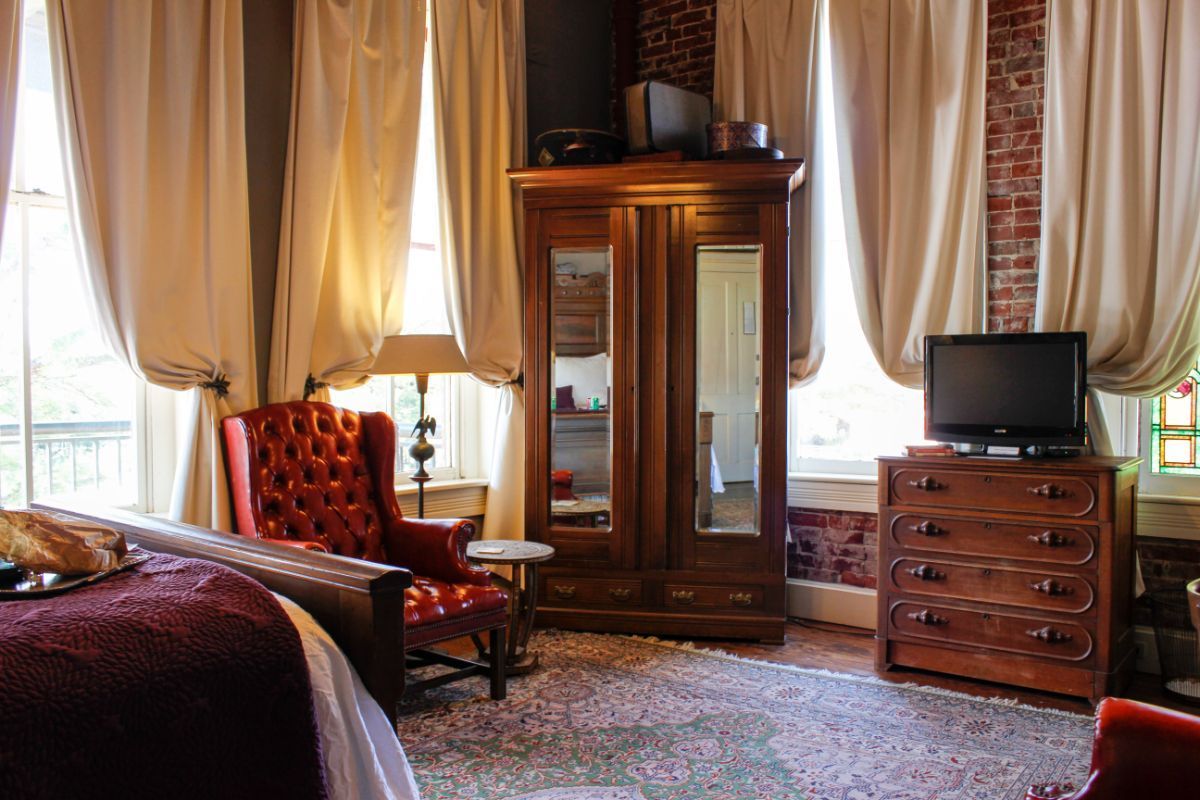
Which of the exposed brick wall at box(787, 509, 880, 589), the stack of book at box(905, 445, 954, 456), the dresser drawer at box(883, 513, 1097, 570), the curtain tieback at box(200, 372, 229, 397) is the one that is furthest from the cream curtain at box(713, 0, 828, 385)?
the curtain tieback at box(200, 372, 229, 397)

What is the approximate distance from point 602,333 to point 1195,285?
7.78ft

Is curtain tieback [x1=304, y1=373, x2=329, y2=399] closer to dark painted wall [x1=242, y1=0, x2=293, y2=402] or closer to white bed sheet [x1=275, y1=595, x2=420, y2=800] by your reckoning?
dark painted wall [x1=242, y1=0, x2=293, y2=402]

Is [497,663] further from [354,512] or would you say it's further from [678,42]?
[678,42]

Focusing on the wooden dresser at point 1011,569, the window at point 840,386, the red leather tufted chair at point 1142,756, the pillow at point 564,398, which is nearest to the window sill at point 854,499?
the window at point 840,386

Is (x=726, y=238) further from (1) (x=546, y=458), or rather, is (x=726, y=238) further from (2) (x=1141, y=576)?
(2) (x=1141, y=576)

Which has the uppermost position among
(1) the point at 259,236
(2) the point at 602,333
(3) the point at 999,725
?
(1) the point at 259,236

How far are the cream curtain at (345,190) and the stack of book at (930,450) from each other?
7.44ft

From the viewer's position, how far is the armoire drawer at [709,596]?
166 inches

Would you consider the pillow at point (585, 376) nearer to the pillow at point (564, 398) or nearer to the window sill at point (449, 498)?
the pillow at point (564, 398)

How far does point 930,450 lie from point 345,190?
2.67 m

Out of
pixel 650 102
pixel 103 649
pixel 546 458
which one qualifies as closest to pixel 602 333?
pixel 546 458

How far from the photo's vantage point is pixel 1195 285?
360 cm

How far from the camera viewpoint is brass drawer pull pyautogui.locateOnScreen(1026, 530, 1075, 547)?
3420mm

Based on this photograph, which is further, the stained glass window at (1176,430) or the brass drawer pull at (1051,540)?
the stained glass window at (1176,430)
